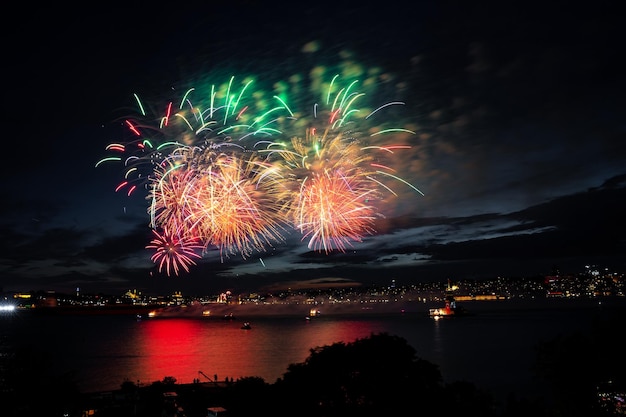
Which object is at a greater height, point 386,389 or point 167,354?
point 386,389


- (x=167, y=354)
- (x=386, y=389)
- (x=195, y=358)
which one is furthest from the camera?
(x=167, y=354)

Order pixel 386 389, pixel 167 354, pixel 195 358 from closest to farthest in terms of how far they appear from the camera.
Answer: pixel 386 389
pixel 195 358
pixel 167 354

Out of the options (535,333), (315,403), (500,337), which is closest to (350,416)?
(315,403)

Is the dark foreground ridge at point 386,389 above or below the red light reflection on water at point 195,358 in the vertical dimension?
above

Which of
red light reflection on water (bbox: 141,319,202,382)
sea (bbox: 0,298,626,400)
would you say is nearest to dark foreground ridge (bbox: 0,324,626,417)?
sea (bbox: 0,298,626,400)

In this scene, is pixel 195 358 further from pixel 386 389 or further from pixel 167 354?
pixel 386 389

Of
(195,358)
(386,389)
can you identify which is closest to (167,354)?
(195,358)

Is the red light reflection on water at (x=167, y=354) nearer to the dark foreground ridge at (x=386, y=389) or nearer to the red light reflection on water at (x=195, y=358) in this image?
the red light reflection on water at (x=195, y=358)

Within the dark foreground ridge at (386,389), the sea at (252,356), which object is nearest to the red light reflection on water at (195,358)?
the sea at (252,356)

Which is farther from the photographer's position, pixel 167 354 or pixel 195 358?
pixel 167 354

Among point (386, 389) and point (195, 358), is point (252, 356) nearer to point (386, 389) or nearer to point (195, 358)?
point (195, 358)

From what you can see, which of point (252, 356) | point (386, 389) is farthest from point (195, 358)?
point (386, 389)

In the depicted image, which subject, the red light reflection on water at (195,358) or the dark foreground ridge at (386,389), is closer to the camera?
the dark foreground ridge at (386,389)

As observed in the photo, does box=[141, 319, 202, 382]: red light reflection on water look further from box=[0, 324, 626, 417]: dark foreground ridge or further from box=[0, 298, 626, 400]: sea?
→ box=[0, 324, 626, 417]: dark foreground ridge
